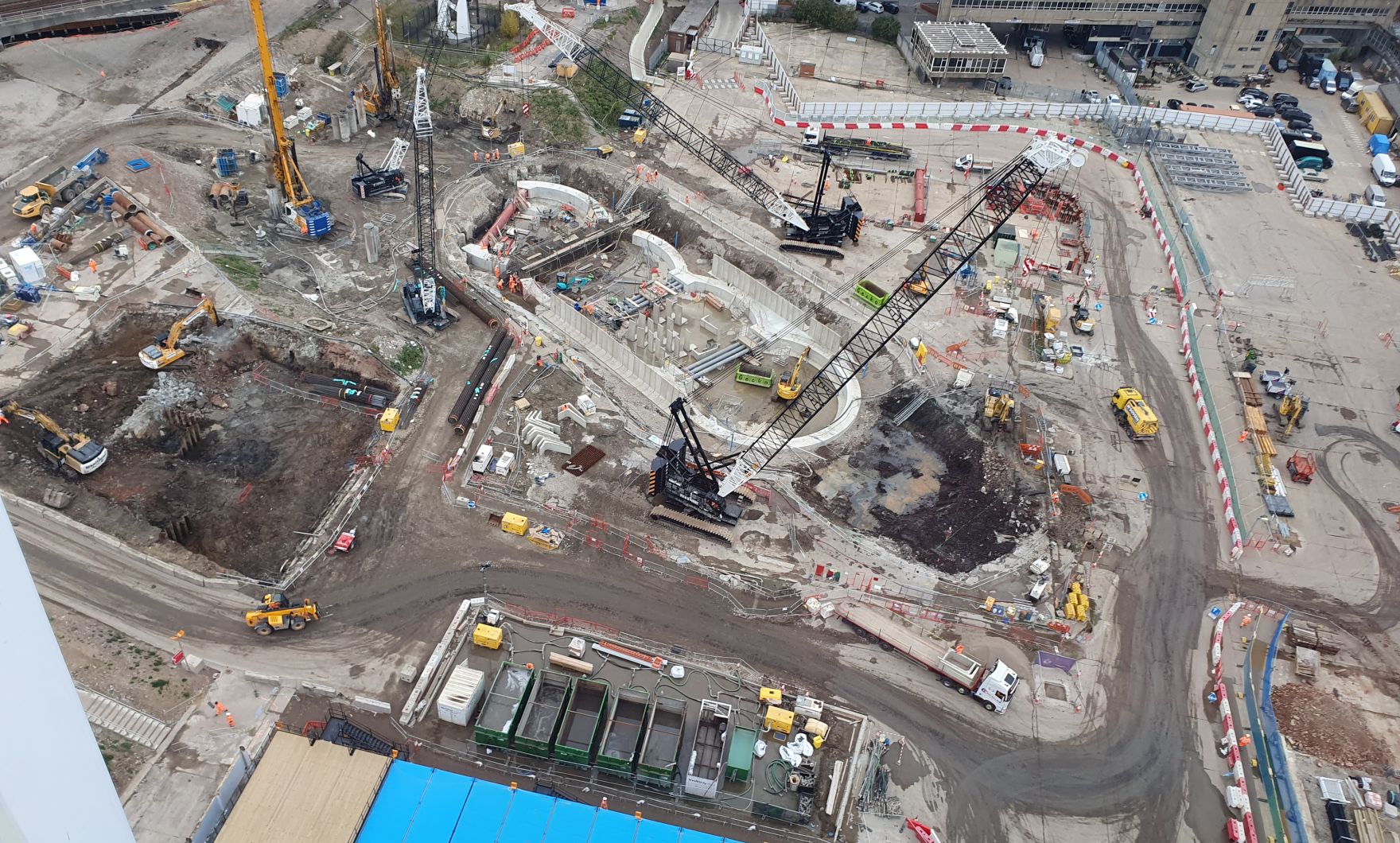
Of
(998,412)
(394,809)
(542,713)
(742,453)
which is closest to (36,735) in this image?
(394,809)

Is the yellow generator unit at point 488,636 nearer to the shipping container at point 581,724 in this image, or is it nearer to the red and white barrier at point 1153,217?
the shipping container at point 581,724

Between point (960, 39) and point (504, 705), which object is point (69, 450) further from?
point (960, 39)

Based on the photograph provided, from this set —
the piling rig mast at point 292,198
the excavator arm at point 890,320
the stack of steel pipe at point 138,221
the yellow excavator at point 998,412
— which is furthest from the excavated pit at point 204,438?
the yellow excavator at point 998,412

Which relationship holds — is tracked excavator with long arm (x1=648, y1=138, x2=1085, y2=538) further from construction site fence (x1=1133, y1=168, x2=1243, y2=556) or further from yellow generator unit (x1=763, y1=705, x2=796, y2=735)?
construction site fence (x1=1133, y1=168, x2=1243, y2=556)

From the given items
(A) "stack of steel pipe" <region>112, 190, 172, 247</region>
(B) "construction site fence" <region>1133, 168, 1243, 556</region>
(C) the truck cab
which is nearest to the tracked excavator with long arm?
(C) the truck cab

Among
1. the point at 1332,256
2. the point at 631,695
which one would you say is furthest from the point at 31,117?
the point at 1332,256

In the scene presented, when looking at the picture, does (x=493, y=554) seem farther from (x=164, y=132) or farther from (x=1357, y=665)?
(x=164, y=132)
